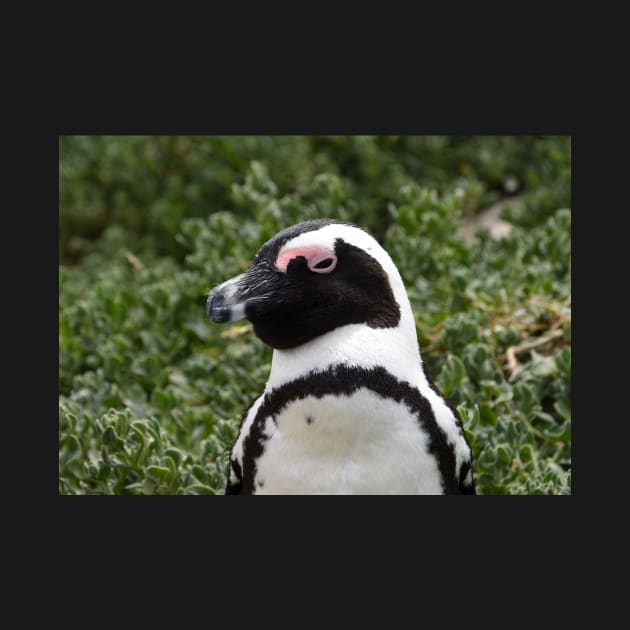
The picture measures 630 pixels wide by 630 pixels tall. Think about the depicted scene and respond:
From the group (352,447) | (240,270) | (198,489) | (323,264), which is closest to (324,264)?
(323,264)

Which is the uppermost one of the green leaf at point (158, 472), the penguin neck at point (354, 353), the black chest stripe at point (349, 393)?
the penguin neck at point (354, 353)

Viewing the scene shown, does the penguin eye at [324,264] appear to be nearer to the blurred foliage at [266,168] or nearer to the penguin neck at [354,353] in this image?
the penguin neck at [354,353]

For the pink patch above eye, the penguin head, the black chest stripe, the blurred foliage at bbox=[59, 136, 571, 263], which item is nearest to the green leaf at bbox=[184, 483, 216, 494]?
the black chest stripe

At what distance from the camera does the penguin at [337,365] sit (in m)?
2.48

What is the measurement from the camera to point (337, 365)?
248cm

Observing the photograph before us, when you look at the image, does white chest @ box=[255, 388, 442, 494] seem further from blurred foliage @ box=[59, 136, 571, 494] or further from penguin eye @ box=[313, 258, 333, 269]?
blurred foliage @ box=[59, 136, 571, 494]

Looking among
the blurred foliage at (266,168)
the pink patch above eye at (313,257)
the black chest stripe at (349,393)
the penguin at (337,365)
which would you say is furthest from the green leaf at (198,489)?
the blurred foliage at (266,168)

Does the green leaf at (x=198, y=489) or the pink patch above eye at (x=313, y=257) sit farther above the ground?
the pink patch above eye at (x=313, y=257)

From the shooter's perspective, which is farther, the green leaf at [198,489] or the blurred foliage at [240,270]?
the blurred foliage at [240,270]

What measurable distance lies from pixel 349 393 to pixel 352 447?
0.13 m

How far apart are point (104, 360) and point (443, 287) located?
124 centimetres

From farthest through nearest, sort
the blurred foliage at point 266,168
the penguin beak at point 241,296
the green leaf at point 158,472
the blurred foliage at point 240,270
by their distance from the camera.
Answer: the blurred foliage at point 266,168, the blurred foliage at point 240,270, the green leaf at point 158,472, the penguin beak at point 241,296

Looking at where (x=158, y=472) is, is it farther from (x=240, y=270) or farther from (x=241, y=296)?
(x=240, y=270)

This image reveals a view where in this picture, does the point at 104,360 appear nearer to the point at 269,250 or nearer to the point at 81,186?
the point at 269,250
